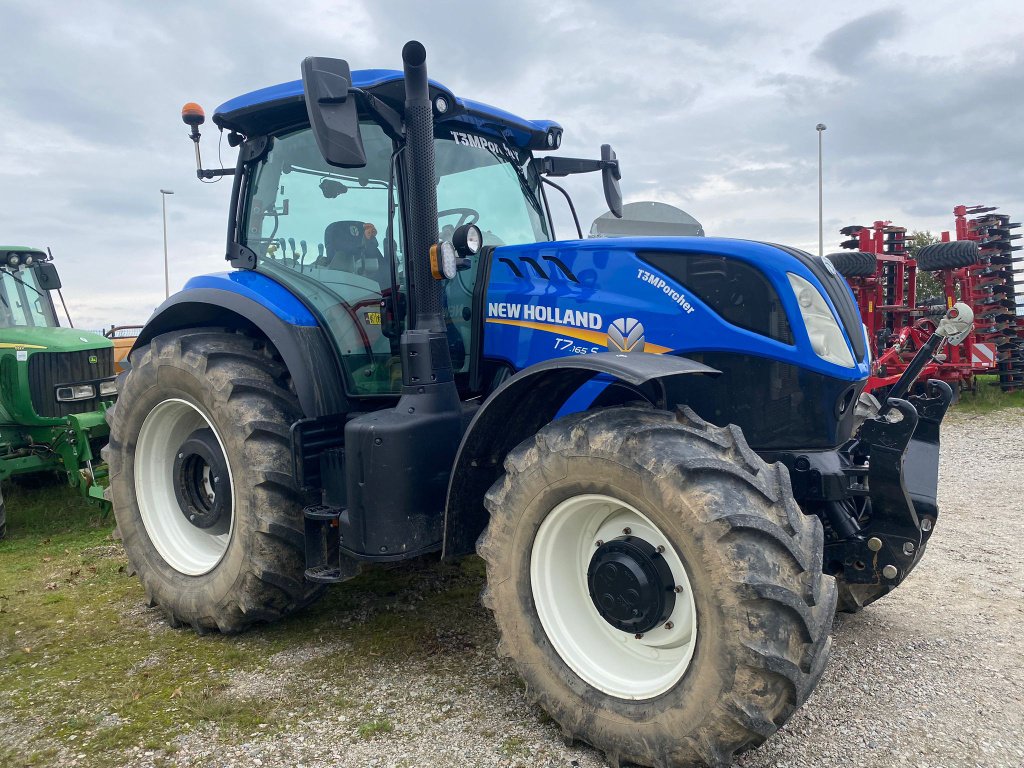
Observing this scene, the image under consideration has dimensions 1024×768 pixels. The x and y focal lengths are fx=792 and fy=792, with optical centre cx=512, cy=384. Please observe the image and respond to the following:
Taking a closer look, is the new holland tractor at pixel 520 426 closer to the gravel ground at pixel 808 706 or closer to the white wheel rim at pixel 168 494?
the white wheel rim at pixel 168 494

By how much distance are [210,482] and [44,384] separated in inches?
165

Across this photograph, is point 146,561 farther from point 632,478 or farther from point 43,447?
point 43,447

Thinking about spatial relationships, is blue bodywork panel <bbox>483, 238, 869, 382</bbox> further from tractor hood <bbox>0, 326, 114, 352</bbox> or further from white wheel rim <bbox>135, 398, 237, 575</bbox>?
tractor hood <bbox>0, 326, 114, 352</bbox>

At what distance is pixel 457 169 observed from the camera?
12.8 feet

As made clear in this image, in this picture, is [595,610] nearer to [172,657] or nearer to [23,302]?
[172,657]

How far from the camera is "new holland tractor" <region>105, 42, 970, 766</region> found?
2.49 m

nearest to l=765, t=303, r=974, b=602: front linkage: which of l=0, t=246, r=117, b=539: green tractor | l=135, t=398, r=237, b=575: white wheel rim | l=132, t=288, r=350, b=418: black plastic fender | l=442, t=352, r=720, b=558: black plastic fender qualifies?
l=442, t=352, r=720, b=558: black plastic fender

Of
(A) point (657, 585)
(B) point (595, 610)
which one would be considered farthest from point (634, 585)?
(B) point (595, 610)

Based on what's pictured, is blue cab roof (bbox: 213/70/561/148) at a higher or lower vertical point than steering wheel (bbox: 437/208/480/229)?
higher

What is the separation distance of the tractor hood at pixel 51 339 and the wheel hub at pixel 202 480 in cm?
406

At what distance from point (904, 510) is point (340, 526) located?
2264 millimetres

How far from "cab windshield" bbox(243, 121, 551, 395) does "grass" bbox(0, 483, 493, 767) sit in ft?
3.98

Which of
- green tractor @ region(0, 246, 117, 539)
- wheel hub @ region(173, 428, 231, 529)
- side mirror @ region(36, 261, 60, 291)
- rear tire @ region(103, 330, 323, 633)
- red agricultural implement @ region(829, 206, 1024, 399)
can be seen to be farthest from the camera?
red agricultural implement @ region(829, 206, 1024, 399)

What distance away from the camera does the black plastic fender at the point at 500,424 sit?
2.83 m
